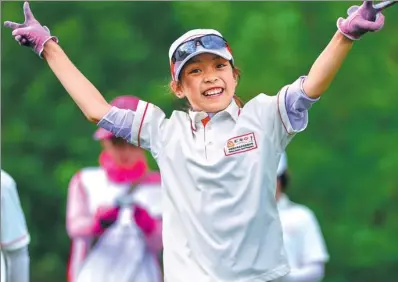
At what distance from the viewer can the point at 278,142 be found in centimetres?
434

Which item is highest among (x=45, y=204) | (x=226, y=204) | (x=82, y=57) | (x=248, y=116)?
(x=82, y=57)

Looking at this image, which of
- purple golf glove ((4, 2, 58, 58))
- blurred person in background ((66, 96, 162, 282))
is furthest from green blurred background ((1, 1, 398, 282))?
purple golf glove ((4, 2, 58, 58))

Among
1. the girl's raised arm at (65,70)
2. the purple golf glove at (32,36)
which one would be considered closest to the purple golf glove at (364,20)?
the girl's raised arm at (65,70)

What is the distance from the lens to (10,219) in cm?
621

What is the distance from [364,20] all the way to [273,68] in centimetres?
585

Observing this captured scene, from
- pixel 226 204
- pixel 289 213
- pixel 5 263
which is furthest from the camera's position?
pixel 289 213

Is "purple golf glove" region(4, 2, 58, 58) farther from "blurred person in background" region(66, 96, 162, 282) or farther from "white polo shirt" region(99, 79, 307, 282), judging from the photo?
"blurred person in background" region(66, 96, 162, 282)

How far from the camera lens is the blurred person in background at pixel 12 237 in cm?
616

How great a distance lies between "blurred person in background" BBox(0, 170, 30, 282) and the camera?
616 cm

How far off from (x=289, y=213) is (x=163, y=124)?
375cm

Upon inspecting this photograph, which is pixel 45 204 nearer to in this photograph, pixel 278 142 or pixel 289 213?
pixel 289 213

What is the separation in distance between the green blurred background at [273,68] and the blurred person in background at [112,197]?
111 inches

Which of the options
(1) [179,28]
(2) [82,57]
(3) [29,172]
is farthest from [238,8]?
(3) [29,172]

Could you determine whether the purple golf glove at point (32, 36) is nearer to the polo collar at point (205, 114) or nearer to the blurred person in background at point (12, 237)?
the polo collar at point (205, 114)
